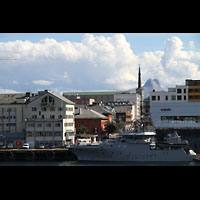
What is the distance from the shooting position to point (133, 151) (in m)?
26.3

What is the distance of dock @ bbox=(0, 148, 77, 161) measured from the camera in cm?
2770

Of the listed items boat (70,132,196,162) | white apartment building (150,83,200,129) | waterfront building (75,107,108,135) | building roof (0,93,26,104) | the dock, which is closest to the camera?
boat (70,132,196,162)

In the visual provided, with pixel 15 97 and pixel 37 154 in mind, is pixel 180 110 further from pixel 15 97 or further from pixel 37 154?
pixel 37 154

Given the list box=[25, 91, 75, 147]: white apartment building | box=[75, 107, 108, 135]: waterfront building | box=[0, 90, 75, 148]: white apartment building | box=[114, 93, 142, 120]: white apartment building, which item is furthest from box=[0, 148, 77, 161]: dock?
box=[114, 93, 142, 120]: white apartment building

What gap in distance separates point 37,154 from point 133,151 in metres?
5.72

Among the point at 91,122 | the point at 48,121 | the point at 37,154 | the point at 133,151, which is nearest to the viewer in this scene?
the point at 133,151

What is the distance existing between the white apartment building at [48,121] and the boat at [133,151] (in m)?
5.30

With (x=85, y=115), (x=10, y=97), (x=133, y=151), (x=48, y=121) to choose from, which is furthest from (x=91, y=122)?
(x=133, y=151)

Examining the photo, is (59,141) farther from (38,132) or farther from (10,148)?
(10,148)

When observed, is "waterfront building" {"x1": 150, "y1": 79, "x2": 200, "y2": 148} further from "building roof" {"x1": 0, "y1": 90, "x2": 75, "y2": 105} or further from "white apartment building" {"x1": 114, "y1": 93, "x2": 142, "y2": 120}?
"white apartment building" {"x1": 114, "y1": 93, "x2": 142, "y2": 120}

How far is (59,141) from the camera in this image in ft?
105

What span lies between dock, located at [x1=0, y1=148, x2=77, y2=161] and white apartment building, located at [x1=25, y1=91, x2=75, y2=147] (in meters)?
3.54
